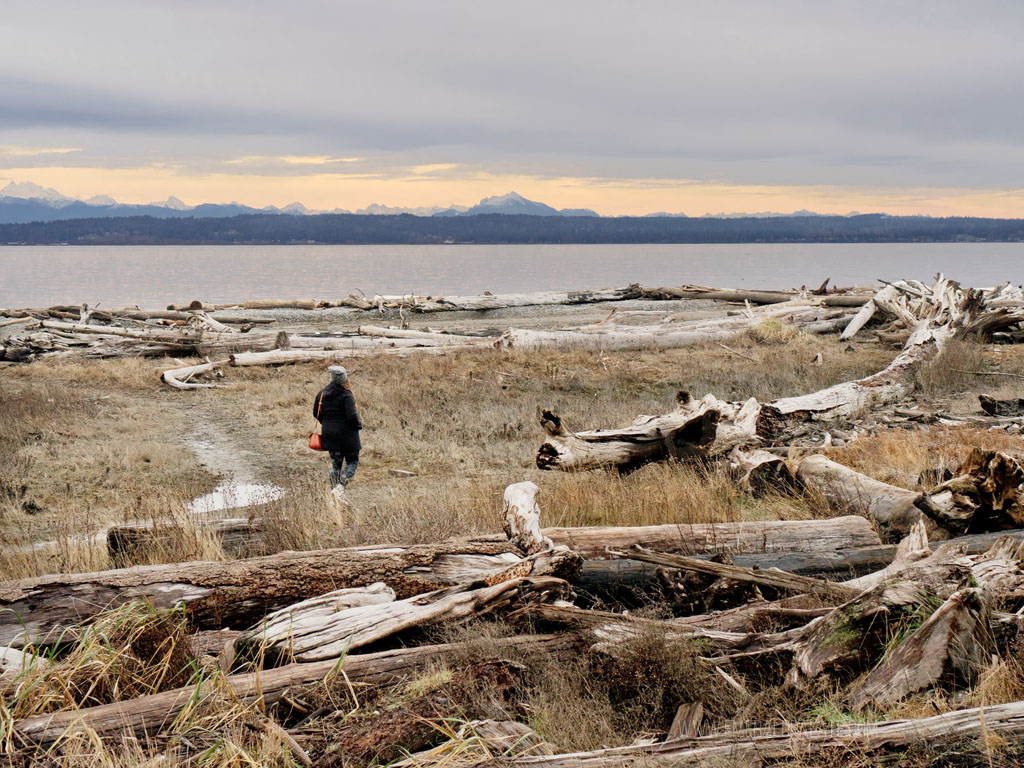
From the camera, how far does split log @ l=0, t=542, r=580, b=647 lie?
4.41m

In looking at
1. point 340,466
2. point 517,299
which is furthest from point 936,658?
point 517,299

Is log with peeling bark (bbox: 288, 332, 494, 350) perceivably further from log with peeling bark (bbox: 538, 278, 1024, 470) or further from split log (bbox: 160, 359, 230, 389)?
log with peeling bark (bbox: 538, 278, 1024, 470)

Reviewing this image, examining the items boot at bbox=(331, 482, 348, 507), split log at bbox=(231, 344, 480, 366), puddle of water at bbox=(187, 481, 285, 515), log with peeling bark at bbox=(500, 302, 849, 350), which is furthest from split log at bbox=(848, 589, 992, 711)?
split log at bbox=(231, 344, 480, 366)

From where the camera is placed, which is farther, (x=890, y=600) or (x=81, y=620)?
(x=81, y=620)

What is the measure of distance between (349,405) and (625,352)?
1290 cm

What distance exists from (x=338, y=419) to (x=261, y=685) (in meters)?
6.57

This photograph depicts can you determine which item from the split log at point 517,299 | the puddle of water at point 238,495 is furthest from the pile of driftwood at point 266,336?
the puddle of water at point 238,495

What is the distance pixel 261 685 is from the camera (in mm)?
3820

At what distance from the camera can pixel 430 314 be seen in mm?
34219

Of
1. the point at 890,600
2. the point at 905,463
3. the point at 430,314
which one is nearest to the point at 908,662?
the point at 890,600

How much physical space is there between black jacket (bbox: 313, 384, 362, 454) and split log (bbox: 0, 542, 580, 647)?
5.23 metres

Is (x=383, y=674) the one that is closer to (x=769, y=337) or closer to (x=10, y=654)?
(x=10, y=654)

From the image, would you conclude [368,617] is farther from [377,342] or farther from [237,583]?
[377,342]

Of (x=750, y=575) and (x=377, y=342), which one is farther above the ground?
(x=750, y=575)
